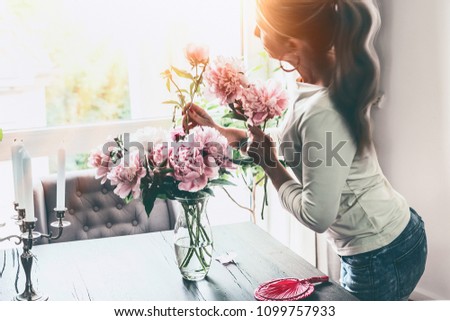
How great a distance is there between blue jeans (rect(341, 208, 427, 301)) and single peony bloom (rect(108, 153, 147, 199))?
0.62 metres

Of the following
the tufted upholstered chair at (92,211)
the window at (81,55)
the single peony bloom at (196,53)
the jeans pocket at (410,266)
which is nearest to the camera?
the single peony bloom at (196,53)

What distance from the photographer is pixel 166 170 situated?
146 centimetres

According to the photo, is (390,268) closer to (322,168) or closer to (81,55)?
(322,168)

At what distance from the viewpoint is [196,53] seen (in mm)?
1510

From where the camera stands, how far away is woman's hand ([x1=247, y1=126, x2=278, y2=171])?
1668 millimetres

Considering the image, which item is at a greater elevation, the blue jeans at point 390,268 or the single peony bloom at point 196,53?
the single peony bloom at point 196,53

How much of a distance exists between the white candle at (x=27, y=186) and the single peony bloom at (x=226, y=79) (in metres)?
0.43

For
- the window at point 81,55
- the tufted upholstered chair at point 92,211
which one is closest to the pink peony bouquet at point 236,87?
the tufted upholstered chair at point 92,211

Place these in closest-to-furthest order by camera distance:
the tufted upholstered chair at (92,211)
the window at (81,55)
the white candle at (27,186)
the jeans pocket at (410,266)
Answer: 1. the white candle at (27,186)
2. the jeans pocket at (410,266)
3. the tufted upholstered chair at (92,211)
4. the window at (81,55)

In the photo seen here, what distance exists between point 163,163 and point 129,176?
0.26 feet

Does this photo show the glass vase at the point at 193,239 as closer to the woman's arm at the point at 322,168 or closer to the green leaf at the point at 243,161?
the green leaf at the point at 243,161

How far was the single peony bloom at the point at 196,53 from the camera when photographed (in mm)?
1508

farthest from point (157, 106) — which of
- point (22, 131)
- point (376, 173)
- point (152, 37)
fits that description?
point (376, 173)
